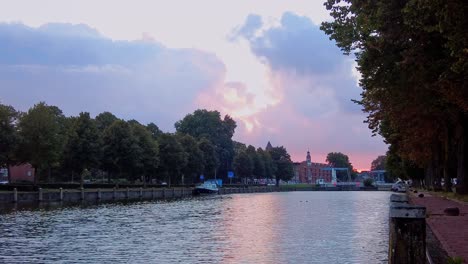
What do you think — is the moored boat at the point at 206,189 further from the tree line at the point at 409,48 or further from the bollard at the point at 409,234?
the bollard at the point at 409,234

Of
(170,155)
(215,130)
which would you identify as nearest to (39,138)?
(170,155)

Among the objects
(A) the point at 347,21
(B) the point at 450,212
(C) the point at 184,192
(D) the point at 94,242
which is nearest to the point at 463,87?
(A) the point at 347,21

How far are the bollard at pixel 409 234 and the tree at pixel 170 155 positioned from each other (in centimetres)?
11651

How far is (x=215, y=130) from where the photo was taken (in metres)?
185

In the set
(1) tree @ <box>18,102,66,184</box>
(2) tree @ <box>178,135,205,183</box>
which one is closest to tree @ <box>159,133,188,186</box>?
(2) tree @ <box>178,135,205,183</box>

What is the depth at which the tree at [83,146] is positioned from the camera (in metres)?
88.8

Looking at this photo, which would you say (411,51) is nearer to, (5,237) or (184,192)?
(5,237)

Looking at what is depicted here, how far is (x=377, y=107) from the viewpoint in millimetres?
43875

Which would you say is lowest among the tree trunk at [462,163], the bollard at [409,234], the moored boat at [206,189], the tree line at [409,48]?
the moored boat at [206,189]

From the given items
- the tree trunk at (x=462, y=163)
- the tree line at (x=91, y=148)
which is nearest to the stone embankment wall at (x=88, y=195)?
the tree line at (x=91, y=148)

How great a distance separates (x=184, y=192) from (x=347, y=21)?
3959 inches

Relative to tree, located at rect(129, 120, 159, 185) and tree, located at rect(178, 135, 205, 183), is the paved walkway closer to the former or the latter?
tree, located at rect(129, 120, 159, 185)

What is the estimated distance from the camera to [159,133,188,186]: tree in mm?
126312

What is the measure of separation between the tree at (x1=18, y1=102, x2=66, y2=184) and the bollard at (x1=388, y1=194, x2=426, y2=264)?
72849 millimetres
